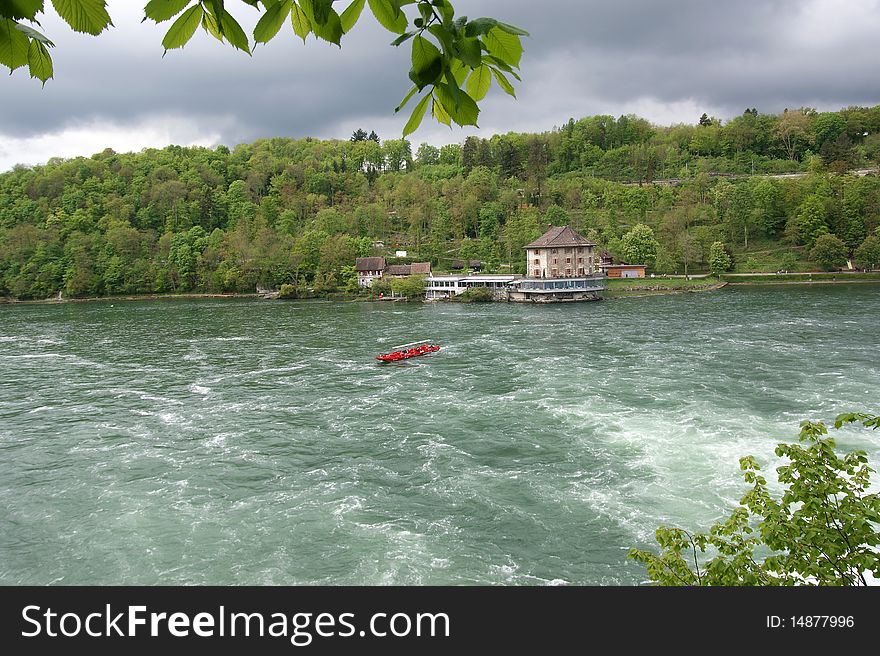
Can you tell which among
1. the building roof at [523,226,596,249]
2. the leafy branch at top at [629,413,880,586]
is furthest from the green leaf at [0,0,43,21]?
the building roof at [523,226,596,249]

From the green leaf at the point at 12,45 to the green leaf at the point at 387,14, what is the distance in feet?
2.58

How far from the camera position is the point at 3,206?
275 feet

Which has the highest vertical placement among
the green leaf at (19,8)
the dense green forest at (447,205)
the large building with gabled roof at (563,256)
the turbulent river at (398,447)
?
the dense green forest at (447,205)

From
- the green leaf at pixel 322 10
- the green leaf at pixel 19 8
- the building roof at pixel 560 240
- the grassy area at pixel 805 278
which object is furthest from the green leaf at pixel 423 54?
the grassy area at pixel 805 278

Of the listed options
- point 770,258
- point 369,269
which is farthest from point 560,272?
point 770,258

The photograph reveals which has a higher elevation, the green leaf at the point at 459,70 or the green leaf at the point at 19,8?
the green leaf at the point at 19,8

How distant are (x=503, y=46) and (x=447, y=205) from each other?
262ft

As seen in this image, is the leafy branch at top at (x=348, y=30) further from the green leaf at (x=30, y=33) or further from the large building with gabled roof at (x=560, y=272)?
the large building with gabled roof at (x=560, y=272)

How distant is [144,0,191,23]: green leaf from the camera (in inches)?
47.7

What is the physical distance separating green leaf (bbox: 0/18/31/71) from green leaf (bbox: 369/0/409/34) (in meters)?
0.79

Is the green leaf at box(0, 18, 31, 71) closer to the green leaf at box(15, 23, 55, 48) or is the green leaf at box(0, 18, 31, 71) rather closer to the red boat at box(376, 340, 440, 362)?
the green leaf at box(15, 23, 55, 48)

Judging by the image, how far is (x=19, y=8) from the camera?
1.18m

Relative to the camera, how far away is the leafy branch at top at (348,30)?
1188 millimetres

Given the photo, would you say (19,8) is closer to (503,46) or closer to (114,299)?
(503,46)
